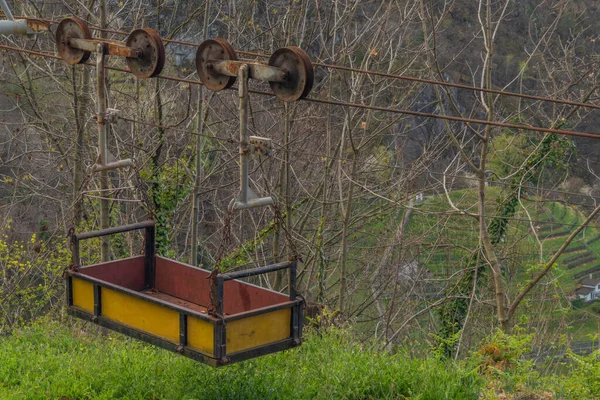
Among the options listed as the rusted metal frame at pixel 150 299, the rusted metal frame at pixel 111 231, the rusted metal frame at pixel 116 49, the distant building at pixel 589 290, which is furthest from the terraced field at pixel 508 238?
the rusted metal frame at pixel 150 299

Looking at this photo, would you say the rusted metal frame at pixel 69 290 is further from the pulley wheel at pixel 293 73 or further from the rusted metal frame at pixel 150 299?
the pulley wheel at pixel 293 73

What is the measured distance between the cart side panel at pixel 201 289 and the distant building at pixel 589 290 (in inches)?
643

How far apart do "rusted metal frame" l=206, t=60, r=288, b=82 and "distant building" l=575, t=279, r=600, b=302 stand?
17489 mm

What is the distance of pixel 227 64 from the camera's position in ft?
18.0

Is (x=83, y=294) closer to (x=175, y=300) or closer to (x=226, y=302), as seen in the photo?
(x=175, y=300)

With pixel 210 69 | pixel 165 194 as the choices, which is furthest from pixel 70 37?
pixel 165 194

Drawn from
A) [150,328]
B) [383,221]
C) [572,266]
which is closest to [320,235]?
[383,221]

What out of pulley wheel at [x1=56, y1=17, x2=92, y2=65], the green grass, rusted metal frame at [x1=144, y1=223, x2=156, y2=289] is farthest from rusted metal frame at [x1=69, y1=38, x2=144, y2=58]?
the green grass

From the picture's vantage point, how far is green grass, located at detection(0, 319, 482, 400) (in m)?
6.01

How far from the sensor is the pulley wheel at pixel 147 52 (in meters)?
5.92

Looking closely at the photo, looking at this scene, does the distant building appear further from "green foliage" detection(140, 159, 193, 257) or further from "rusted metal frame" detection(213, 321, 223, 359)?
"rusted metal frame" detection(213, 321, 223, 359)

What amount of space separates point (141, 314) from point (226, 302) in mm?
838

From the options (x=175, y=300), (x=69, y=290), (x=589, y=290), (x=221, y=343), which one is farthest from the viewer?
(x=589, y=290)

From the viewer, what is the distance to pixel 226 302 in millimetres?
6211
